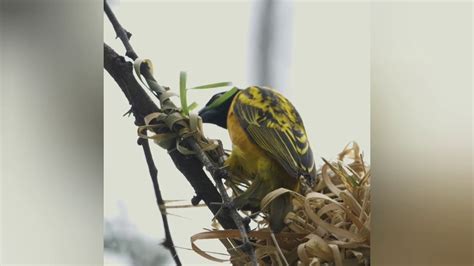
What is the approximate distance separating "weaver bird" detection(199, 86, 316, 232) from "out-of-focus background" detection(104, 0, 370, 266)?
1 cm

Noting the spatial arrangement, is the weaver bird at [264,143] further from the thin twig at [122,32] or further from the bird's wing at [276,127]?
the thin twig at [122,32]

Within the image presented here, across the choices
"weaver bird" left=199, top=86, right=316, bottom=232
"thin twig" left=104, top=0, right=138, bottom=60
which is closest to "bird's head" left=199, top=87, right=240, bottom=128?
"weaver bird" left=199, top=86, right=316, bottom=232

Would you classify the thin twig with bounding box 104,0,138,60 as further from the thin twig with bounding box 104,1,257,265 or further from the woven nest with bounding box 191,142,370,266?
the woven nest with bounding box 191,142,370,266

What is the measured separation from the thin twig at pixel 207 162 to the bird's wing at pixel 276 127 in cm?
5

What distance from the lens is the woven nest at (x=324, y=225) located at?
0.58m

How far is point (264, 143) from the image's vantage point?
1.99ft

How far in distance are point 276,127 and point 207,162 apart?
0.08 m

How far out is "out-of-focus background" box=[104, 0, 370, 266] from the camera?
59 cm
